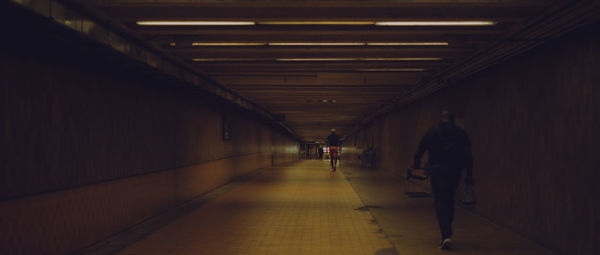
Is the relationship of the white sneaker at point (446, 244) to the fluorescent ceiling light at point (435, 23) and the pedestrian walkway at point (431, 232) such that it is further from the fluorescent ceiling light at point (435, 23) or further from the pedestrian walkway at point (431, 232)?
the fluorescent ceiling light at point (435, 23)

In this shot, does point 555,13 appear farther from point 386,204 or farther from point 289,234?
point 386,204

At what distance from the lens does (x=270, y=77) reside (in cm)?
936

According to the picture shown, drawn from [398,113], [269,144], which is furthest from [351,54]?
[269,144]

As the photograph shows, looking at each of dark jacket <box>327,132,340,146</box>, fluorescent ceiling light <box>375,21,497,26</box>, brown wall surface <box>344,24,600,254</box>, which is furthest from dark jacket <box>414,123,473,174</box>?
dark jacket <box>327,132,340,146</box>

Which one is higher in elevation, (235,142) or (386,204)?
(235,142)

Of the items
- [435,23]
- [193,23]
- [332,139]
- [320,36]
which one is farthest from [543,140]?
[332,139]

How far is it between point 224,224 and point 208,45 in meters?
2.51

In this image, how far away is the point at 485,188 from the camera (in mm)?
7180

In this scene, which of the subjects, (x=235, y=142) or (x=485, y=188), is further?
(x=235, y=142)

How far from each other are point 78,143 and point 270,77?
188 inches

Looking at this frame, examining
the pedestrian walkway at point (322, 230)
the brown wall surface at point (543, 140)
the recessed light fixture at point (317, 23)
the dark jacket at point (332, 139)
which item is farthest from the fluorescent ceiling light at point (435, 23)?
the dark jacket at point (332, 139)

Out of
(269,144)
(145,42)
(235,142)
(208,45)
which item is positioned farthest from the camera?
(269,144)

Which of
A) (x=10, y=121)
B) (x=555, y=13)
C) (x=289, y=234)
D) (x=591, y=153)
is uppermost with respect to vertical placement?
(x=555, y=13)

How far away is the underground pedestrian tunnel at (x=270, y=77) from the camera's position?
423 centimetres
